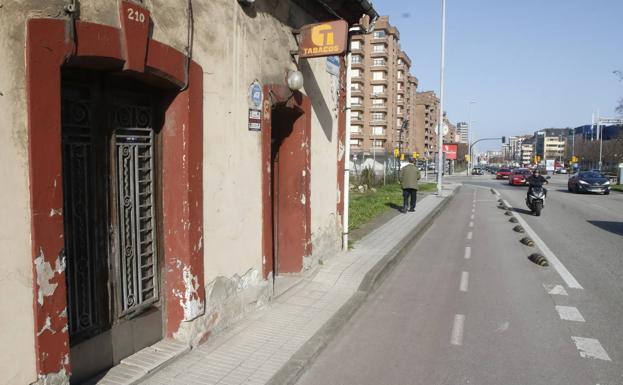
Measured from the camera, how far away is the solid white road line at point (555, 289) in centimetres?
737

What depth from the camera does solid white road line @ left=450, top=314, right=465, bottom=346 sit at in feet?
17.8

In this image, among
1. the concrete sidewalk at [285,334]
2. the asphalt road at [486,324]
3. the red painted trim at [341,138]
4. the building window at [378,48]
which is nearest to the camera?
the concrete sidewalk at [285,334]

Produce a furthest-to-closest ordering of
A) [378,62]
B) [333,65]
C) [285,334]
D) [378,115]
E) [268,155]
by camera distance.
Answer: [378,115] → [378,62] → [333,65] → [268,155] → [285,334]

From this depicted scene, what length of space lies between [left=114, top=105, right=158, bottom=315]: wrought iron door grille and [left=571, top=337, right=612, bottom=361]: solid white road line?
4553mm

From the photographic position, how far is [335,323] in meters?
5.85

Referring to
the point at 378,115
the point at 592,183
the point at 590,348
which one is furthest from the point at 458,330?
the point at 378,115

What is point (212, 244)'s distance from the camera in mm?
5188

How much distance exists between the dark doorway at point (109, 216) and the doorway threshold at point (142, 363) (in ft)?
0.24

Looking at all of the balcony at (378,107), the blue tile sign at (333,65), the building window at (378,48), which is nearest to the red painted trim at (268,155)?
the blue tile sign at (333,65)

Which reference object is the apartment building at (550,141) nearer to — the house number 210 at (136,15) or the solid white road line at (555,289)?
the solid white road line at (555,289)

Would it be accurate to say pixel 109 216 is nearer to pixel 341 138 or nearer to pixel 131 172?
pixel 131 172

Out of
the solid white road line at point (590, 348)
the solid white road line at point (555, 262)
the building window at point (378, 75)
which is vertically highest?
the building window at point (378, 75)

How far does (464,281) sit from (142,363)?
5.71 meters

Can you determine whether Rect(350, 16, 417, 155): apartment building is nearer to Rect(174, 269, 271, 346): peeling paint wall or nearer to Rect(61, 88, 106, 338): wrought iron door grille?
Rect(174, 269, 271, 346): peeling paint wall
